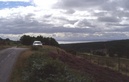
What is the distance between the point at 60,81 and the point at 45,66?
3.46 meters

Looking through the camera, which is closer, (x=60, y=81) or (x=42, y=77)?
(x=60, y=81)

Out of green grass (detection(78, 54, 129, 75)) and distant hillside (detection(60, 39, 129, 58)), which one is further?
distant hillside (detection(60, 39, 129, 58))

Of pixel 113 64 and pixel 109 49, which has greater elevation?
pixel 109 49

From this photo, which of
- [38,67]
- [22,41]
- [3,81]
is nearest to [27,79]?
[38,67]

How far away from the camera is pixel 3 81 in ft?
105

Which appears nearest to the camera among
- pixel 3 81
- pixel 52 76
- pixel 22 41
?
pixel 52 76

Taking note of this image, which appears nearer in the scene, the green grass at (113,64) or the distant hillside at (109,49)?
the green grass at (113,64)

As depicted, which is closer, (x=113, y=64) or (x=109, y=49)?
(x=113, y=64)

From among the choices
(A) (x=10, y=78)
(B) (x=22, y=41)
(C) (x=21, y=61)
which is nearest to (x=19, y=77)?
(A) (x=10, y=78)

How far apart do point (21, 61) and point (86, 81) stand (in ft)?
54.8

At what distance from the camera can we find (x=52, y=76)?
27.8 meters

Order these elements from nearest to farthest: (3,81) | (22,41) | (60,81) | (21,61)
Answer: (60,81), (3,81), (21,61), (22,41)

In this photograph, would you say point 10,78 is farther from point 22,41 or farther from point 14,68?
point 22,41

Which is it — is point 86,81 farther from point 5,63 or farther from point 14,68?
point 5,63
